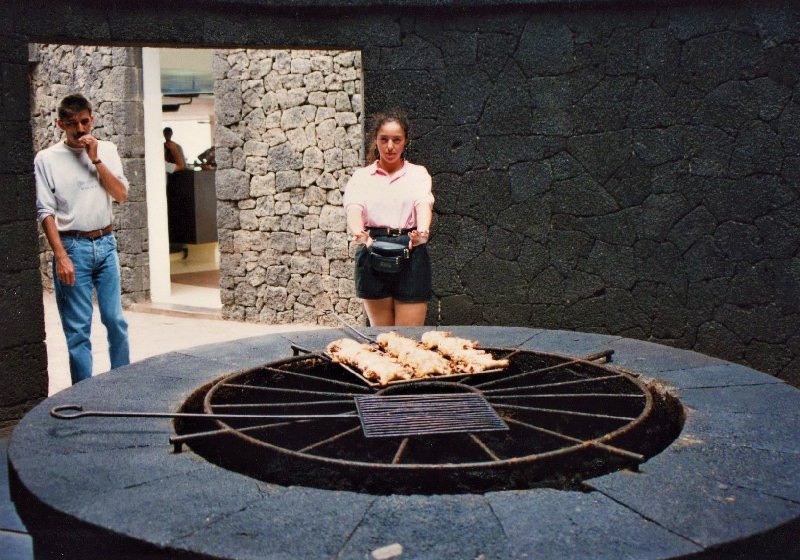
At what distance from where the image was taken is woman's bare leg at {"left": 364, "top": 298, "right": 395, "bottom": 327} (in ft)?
14.7

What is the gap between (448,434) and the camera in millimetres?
2264

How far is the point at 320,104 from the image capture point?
7828mm

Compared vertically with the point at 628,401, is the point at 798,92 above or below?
above

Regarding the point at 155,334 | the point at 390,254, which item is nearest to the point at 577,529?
the point at 390,254

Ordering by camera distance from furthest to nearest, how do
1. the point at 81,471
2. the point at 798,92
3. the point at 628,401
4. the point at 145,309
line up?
the point at 145,309
the point at 798,92
the point at 628,401
the point at 81,471

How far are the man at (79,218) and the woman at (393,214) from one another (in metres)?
1.34

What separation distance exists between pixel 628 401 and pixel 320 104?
5565mm

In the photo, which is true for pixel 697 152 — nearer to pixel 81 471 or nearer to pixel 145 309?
pixel 81 471

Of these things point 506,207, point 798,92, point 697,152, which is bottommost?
point 506,207

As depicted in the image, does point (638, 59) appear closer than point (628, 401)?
No

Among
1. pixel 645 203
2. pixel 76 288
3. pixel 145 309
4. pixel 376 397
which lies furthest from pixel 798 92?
pixel 145 309

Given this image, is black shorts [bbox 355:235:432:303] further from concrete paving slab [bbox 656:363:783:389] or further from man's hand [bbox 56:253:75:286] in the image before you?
concrete paving slab [bbox 656:363:783:389]

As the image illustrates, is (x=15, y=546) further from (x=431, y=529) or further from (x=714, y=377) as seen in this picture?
(x=714, y=377)

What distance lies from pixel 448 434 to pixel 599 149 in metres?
3.50
